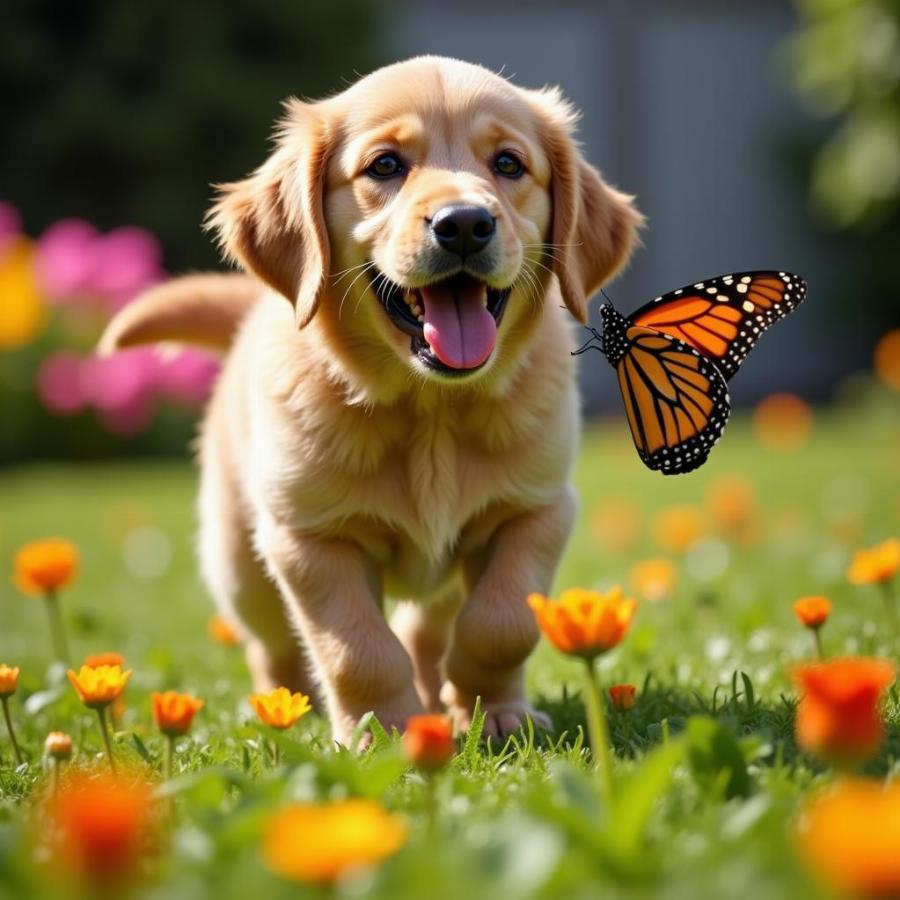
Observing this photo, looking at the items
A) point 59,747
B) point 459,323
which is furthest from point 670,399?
point 59,747

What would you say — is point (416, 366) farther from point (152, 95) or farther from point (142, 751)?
point (152, 95)

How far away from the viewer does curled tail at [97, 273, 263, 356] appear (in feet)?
12.7

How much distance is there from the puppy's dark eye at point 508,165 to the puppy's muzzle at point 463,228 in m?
0.34

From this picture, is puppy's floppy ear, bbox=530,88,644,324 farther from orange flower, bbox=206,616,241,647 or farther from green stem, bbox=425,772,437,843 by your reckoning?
green stem, bbox=425,772,437,843

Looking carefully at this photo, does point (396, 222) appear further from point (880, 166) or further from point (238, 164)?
point (238, 164)

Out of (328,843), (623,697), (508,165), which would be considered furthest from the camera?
(508,165)

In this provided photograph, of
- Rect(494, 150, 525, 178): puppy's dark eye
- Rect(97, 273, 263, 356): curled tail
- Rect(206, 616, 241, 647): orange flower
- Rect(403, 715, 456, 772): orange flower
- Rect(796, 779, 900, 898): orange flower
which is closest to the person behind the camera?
Rect(796, 779, 900, 898): orange flower

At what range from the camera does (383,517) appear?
2.94m

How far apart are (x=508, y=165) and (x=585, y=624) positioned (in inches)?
61.2

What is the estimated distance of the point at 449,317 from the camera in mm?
2879

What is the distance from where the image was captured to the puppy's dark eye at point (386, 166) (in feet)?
9.83

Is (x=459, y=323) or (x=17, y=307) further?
(x=17, y=307)

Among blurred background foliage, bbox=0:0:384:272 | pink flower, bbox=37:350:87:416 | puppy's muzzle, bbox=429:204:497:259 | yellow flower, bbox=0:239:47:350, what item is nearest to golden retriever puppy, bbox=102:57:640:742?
puppy's muzzle, bbox=429:204:497:259

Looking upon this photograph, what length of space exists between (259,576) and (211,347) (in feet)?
2.75
